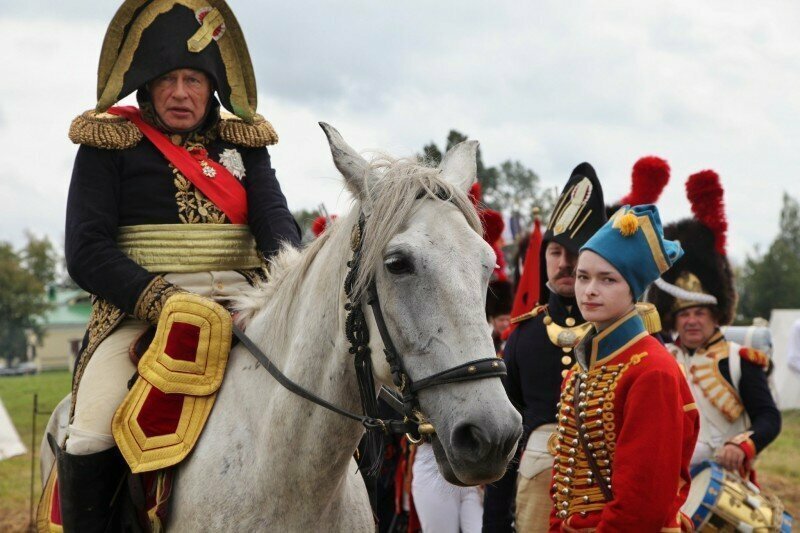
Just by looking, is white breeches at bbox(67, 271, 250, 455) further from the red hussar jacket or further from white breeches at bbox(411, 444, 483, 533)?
white breeches at bbox(411, 444, 483, 533)

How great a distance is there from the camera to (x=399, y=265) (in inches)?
119

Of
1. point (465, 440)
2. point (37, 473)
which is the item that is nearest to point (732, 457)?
point (465, 440)

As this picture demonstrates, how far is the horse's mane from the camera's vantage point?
3.10 meters

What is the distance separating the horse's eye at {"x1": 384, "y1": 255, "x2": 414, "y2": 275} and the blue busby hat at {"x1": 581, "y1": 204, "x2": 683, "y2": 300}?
0.91 metres

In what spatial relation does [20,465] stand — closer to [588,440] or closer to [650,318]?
[650,318]

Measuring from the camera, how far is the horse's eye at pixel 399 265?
2998 mm

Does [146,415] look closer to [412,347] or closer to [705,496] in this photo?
[412,347]

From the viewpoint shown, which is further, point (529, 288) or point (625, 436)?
point (529, 288)

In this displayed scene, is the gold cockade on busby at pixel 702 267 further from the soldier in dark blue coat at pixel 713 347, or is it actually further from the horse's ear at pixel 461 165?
the horse's ear at pixel 461 165

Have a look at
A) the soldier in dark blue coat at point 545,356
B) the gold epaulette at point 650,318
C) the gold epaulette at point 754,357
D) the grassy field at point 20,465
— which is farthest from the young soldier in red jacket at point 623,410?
the grassy field at point 20,465

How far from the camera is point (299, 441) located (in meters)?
3.42

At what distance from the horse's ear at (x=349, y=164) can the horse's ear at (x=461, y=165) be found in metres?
0.34

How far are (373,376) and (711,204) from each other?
4850 mm

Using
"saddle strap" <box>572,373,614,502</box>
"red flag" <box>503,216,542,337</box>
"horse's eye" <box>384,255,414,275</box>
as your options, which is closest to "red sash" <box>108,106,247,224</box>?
"horse's eye" <box>384,255,414,275</box>
